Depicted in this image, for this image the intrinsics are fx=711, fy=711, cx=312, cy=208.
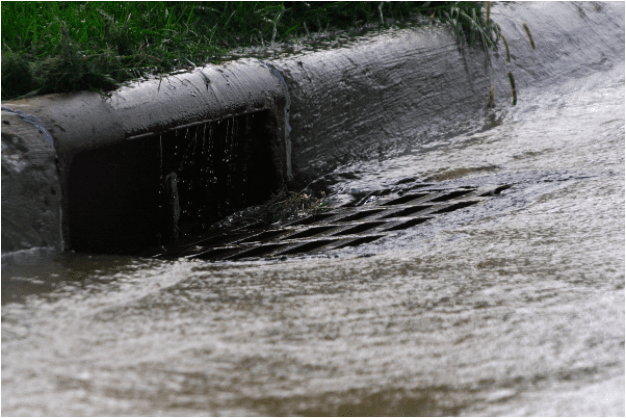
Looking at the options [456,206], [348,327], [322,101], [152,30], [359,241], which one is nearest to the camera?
[348,327]

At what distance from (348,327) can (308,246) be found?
928 mm

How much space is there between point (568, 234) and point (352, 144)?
1454mm

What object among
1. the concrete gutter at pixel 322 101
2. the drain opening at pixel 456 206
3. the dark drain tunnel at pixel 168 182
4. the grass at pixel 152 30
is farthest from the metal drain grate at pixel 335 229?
the grass at pixel 152 30

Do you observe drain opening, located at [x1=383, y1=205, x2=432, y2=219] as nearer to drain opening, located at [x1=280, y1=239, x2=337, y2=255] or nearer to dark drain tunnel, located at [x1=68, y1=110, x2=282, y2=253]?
drain opening, located at [x1=280, y1=239, x2=337, y2=255]

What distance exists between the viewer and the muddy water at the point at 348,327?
1374 millimetres

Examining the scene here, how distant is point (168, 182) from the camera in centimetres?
278

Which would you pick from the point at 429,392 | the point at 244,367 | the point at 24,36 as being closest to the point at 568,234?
the point at 429,392

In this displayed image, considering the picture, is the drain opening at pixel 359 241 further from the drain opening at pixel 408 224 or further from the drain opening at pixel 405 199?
the drain opening at pixel 405 199

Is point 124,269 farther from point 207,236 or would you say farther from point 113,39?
point 113,39

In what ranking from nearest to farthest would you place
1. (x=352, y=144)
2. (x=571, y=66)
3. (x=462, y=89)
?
(x=352, y=144) < (x=462, y=89) < (x=571, y=66)

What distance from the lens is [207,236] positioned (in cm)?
287

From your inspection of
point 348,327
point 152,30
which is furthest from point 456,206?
point 152,30

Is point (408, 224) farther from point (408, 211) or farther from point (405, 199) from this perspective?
point (405, 199)

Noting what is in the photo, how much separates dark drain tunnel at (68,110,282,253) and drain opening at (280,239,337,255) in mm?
518
